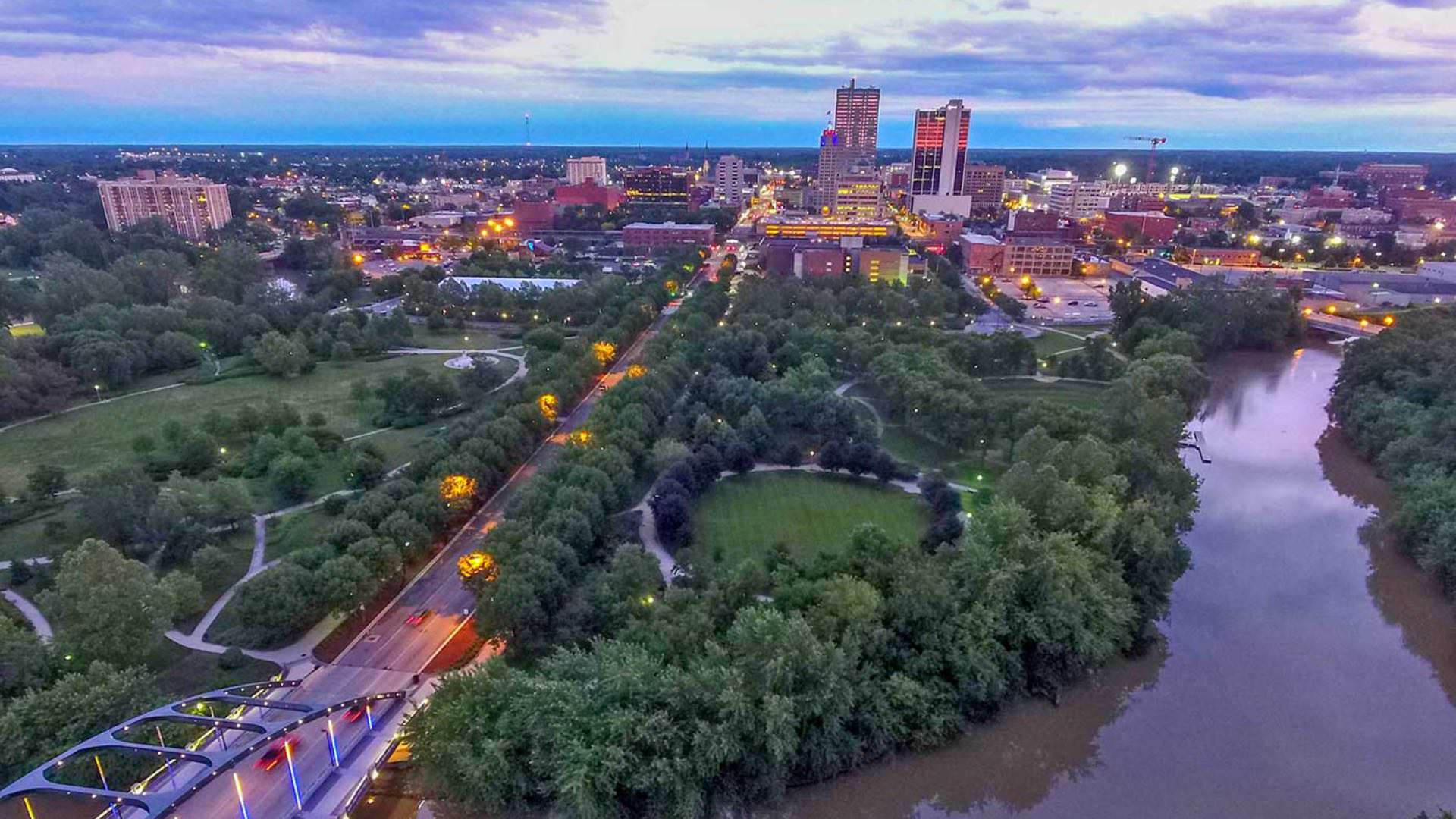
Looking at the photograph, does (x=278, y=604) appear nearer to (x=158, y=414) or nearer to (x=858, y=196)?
(x=158, y=414)

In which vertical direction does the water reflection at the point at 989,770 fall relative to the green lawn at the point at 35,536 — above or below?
below

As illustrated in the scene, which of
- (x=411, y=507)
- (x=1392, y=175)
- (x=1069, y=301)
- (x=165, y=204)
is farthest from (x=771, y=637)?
(x=1392, y=175)

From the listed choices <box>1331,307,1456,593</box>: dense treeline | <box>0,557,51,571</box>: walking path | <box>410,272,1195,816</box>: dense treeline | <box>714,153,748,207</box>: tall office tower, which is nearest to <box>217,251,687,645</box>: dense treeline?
<box>410,272,1195,816</box>: dense treeline

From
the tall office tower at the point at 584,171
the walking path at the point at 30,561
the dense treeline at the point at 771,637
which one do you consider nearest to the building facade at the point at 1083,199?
the tall office tower at the point at 584,171

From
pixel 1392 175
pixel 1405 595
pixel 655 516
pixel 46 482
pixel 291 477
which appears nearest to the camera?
pixel 1405 595

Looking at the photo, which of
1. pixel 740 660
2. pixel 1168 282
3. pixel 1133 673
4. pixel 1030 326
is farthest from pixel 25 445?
pixel 1168 282

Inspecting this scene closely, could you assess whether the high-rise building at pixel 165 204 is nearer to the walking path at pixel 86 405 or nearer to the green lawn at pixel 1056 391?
the walking path at pixel 86 405
